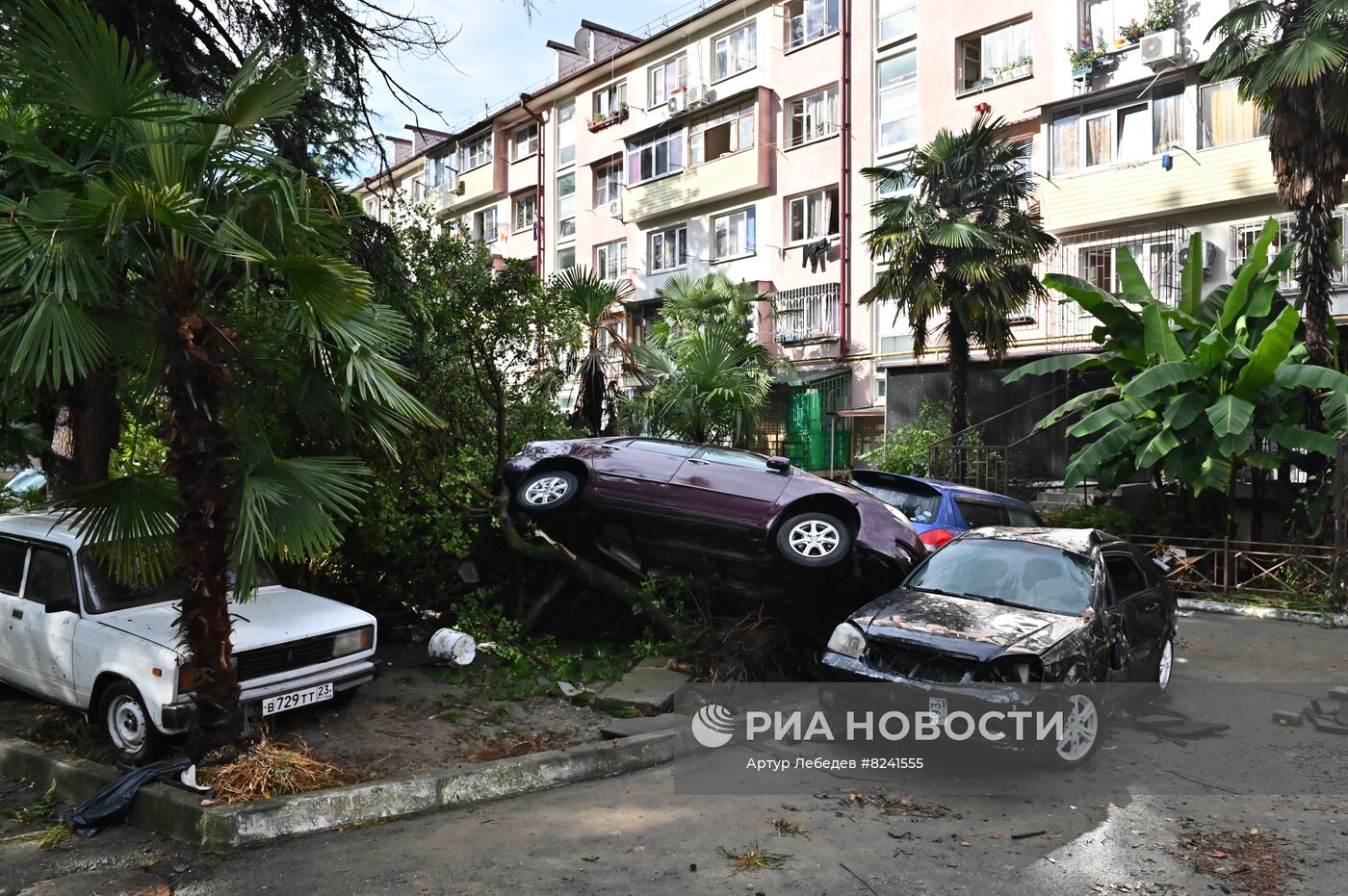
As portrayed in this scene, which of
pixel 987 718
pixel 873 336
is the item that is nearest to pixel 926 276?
pixel 873 336

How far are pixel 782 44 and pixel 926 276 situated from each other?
14.6 metres

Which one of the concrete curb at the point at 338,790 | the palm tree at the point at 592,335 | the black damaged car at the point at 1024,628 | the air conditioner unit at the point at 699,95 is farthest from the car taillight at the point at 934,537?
the air conditioner unit at the point at 699,95

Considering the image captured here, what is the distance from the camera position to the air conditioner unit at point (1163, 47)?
20.2 m

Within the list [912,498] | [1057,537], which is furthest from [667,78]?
[1057,537]

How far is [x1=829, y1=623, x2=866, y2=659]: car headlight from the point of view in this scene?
6824 mm

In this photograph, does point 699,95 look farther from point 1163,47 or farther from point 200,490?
point 200,490

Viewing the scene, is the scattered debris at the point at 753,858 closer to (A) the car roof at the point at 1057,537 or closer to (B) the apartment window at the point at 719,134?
(A) the car roof at the point at 1057,537

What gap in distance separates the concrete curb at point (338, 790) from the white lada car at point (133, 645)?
43cm

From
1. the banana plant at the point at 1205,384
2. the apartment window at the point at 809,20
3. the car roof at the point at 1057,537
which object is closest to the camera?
the car roof at the point at 1057,537

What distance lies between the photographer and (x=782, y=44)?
29.9 m

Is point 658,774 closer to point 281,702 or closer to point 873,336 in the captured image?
point 281,702

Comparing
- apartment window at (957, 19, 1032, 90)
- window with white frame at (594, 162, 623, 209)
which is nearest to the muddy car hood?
apartment window at (957, 19, 1032, 90)

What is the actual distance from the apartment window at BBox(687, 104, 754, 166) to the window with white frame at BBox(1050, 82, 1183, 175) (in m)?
9.99

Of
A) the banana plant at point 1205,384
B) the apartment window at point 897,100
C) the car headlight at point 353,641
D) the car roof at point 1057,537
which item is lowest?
the car headlight at point 353,641
